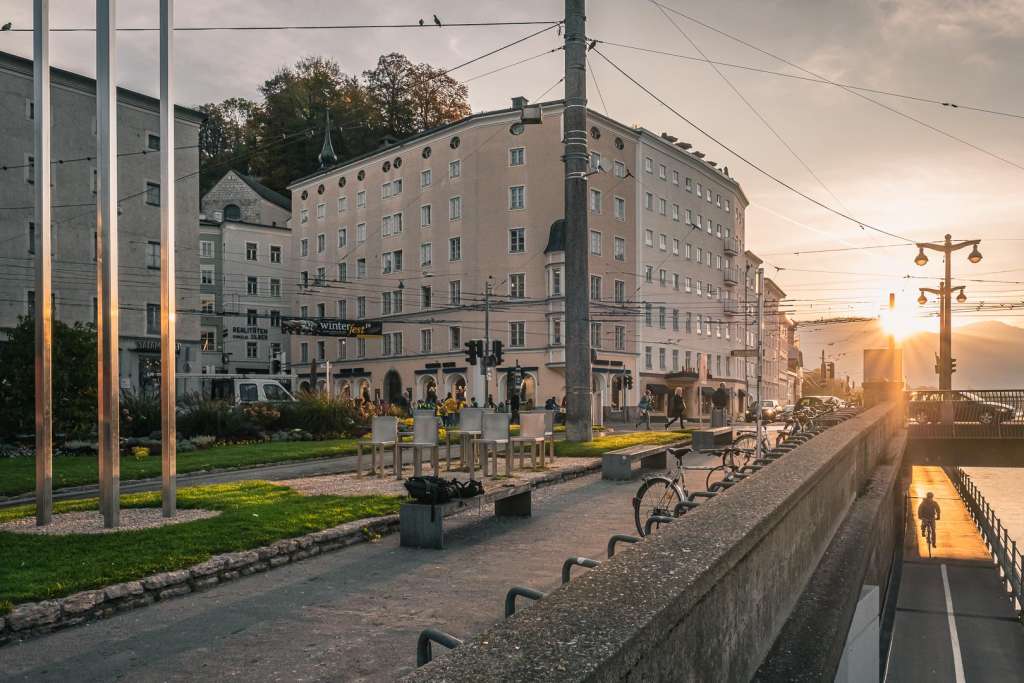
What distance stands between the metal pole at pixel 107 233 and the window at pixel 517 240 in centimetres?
4558

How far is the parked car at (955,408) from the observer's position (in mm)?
30047

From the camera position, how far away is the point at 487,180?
56.4 meters

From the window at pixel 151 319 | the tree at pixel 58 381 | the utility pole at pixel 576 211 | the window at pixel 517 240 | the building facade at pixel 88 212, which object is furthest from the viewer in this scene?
the window at pixel 517 240

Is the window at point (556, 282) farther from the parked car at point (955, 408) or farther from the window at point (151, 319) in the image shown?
the parked car at point (955, 408)

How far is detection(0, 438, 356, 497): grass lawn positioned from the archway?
39.0m

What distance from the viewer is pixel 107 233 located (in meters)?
9.70

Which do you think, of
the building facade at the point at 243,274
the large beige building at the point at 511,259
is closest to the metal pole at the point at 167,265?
the large beige building at the point at 511,259

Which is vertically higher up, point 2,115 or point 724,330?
point 2,115

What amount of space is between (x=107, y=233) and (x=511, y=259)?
151 feet

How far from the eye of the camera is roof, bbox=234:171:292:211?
248 feet

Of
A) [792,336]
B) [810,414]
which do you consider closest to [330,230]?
[810,414]

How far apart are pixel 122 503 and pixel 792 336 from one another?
130897 millimetres

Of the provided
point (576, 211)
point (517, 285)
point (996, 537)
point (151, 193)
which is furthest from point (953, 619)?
point (151, 193)

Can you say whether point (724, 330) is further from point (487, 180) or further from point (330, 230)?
point (330, 230)
